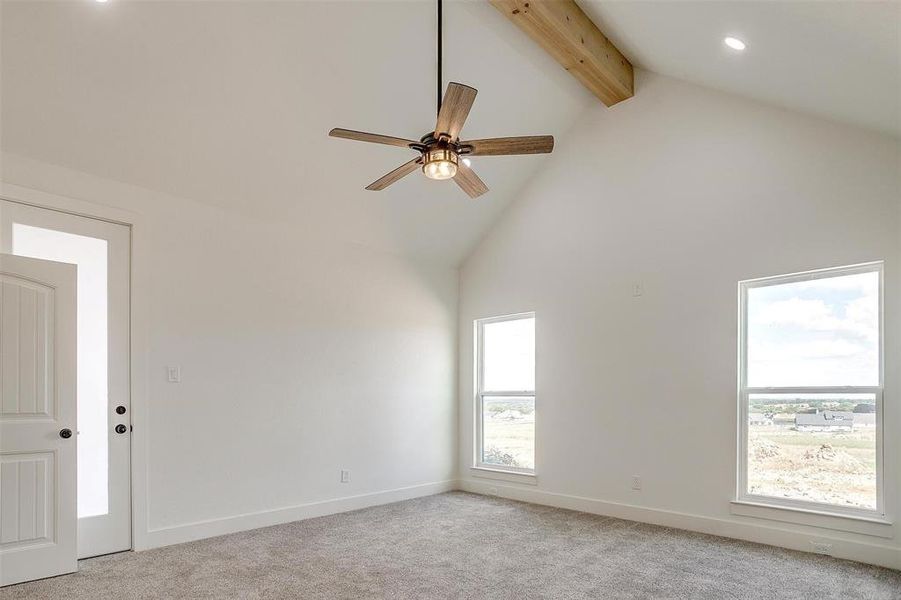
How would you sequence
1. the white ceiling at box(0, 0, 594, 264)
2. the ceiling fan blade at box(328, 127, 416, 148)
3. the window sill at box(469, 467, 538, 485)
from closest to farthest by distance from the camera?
the ceiling fan blade at box(328, 127, 416, 148)
the white ceiling at box(0, 0, 594, 264)
the window sill at box(469, 467, 538, 485)

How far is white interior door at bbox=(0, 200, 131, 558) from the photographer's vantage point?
13.1 feet

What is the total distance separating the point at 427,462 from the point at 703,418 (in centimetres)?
287

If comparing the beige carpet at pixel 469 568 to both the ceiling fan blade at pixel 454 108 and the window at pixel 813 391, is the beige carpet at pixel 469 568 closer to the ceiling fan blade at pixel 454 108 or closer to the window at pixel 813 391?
the window at pixel 813 391

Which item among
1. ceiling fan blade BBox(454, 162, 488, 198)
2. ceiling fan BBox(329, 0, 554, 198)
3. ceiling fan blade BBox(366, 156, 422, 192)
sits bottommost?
ceiling fan blade BBox(454, 162, 488, 198)

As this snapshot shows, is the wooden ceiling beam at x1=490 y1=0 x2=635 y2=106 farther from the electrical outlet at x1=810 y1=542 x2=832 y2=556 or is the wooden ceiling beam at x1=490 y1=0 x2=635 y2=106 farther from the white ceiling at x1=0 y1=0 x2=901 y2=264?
the electrical outlet at x1=810 y1=542 x2=832 y2=556

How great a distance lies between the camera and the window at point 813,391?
396cm

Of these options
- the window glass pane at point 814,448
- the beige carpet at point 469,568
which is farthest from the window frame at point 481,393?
the window glass pane at point 814,448

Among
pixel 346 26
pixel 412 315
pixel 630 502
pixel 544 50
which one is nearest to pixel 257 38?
pixel 346 26

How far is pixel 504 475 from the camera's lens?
20.2 ft

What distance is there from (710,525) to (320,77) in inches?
172

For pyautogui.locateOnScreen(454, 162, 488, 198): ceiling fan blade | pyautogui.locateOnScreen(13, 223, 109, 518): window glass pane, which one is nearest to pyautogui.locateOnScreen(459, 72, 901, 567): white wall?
pyautogui.locateOnScreen(454, 162, 488, 198): ceiling fan blade

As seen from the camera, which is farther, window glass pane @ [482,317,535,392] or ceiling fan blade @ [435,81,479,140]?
window glass pane @ [482,317,535,392]

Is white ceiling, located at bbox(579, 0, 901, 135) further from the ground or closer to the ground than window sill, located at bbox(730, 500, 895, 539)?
further from the ground

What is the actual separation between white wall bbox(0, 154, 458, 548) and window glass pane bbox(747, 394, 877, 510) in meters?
3.22
